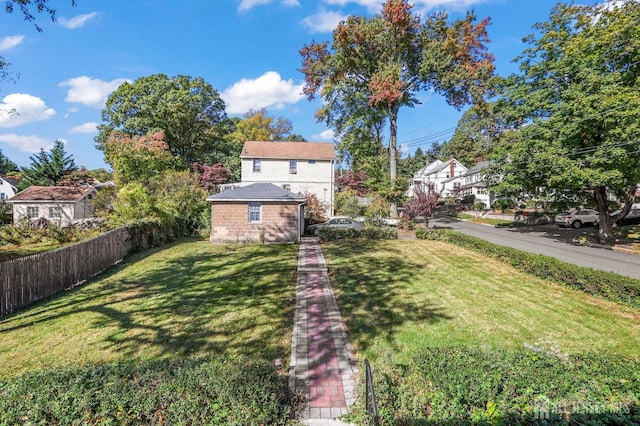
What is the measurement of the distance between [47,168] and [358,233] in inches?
1395

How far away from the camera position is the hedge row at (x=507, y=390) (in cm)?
326

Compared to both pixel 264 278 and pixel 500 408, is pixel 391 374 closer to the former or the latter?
pixel 500 408

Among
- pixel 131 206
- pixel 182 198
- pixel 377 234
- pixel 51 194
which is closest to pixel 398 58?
pixel 377 234

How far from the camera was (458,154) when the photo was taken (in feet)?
217

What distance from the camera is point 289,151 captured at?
32.5m

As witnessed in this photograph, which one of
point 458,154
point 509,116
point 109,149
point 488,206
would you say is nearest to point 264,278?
point 509,116

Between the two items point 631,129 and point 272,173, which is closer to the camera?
point 631,129

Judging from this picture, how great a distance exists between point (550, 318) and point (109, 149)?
1332 inches

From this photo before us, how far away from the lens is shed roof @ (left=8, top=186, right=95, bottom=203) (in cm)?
2812

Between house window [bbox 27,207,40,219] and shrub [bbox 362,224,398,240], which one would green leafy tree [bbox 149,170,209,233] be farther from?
house window [bbox 27,207,40,219]

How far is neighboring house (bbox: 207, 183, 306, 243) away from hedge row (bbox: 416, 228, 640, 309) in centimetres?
1149

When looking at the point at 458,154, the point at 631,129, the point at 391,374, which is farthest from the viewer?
the point at 458,154

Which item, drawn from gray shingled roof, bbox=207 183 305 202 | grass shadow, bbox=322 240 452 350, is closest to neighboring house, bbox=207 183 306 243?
gray shingled roof, bbox=207 183 305 202

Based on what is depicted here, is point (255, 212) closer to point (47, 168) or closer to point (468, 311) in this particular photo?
point (468, 311)
